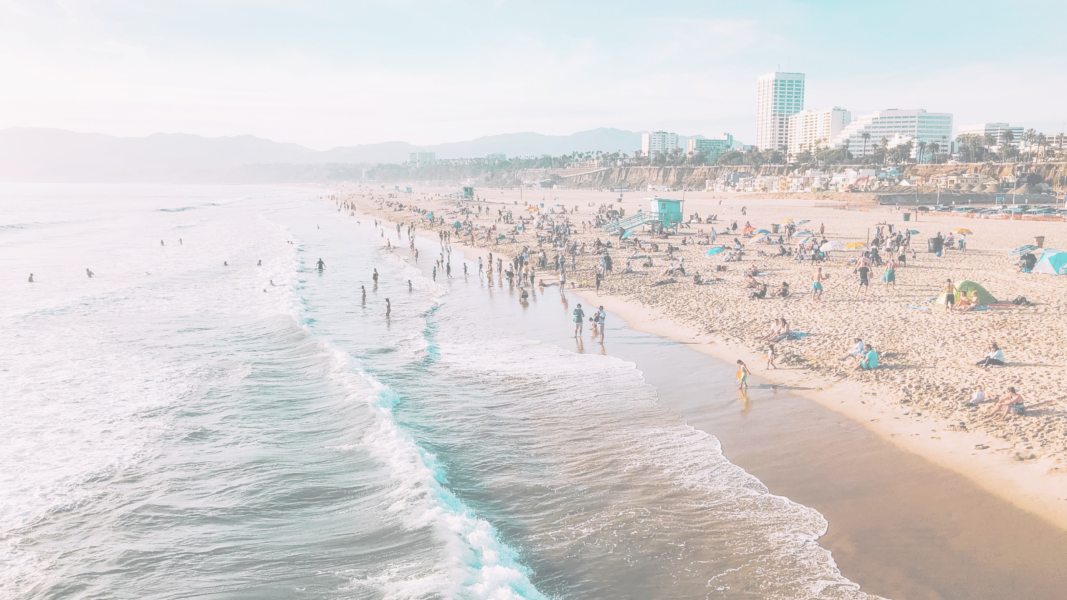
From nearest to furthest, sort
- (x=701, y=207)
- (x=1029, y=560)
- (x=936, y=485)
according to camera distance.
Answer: (x=1029, y=560) < (x=936, y=485) < (x=701, y=207)

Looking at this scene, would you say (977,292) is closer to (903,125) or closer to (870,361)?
(870,361)

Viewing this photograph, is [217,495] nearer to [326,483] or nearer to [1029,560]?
[326,483]

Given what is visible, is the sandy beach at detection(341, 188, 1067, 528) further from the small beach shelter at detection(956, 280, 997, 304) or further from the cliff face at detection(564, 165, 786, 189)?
the cliff face at detection(564, 165, 786, 189)

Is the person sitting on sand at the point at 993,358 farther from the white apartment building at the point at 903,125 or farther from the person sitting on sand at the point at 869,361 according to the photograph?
the white apartment building at the point at 903,125

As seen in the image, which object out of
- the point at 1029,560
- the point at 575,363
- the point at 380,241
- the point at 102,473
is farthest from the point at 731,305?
the point at 380,241

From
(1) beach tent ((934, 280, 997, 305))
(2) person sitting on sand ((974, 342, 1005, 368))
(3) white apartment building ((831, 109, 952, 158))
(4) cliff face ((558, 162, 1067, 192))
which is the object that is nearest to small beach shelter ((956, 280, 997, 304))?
(1) beach tent ((934, 280, 997, 305))
